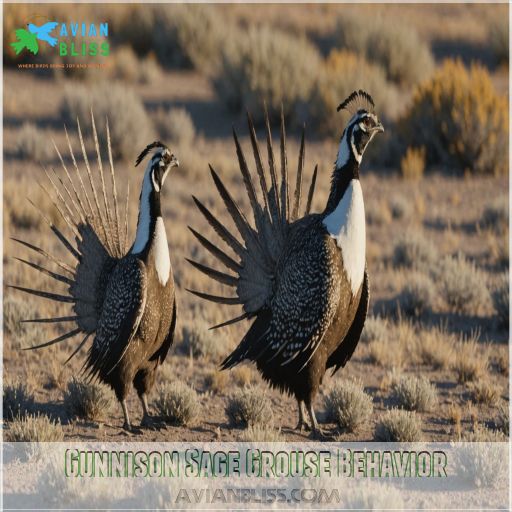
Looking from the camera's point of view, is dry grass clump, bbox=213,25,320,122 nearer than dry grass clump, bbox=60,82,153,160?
No

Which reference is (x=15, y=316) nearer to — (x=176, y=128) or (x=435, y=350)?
(x=435, y=350)

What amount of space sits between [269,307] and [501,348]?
3737 mm

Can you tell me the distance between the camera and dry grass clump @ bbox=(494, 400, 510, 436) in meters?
7.73

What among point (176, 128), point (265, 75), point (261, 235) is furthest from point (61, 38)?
point (261, 235)

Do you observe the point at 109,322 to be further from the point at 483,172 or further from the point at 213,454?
the point at 483,172

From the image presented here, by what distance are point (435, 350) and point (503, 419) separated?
5.06ft

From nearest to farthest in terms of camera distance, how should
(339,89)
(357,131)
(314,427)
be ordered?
(357,131)
(314,427)
(339,89)

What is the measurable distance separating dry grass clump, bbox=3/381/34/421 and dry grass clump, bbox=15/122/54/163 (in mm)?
7300

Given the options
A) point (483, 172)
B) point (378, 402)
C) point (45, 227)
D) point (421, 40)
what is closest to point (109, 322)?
point (378, 402)

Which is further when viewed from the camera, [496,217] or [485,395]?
[496,217]

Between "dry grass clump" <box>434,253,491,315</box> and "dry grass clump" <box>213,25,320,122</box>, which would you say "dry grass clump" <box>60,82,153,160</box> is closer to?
"dry grass clump" <box>213,25,320,122</box>

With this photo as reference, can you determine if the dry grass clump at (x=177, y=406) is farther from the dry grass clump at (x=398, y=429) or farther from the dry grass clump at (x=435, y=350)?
the dry grass clump at (x=435, y=350)

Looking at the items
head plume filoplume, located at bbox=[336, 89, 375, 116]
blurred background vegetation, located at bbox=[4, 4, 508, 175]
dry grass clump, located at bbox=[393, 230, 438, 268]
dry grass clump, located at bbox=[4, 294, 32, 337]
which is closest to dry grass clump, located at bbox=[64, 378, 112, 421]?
dry grass clump, located at bbox=[4, 294, 32, 337]

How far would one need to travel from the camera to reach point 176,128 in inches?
627
